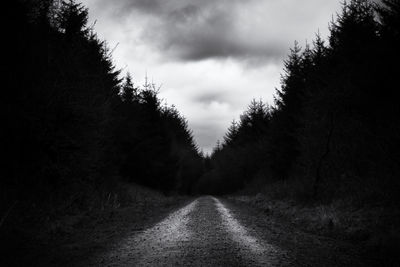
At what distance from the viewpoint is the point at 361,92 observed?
13.9 metres

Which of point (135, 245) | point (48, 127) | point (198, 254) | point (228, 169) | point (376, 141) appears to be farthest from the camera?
point (228, 169)

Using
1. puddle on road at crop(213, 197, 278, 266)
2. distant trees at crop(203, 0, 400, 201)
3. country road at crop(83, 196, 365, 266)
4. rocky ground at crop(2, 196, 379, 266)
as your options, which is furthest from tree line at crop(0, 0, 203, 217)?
distant trees at crop(203, 0, 400, 201)

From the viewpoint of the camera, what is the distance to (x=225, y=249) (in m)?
7.55

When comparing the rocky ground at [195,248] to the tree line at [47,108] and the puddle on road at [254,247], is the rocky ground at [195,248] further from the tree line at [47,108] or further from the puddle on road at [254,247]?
the tree line at [47,108]

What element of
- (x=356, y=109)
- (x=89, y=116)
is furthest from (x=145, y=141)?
(x=356, y=109)

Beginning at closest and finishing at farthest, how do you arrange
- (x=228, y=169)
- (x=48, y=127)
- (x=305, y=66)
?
(x=48, y=127) < (x=305, y=66) < (x=228, y=169)

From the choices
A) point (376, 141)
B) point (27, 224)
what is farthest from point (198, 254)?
point (376, 141)

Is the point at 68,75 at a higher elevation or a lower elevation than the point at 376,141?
higher

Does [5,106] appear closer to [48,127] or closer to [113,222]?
[48,127]

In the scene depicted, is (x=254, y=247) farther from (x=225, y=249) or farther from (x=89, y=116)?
(x=89, y=116)

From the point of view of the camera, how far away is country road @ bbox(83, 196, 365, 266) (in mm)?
6469

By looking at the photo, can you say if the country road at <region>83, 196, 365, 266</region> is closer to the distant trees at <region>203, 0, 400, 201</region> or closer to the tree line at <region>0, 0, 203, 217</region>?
the tree line at <region>0, 0, 203, 217</region>

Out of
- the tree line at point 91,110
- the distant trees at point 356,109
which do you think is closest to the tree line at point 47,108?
the tree line at point 91,110

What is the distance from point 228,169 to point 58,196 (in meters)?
48.0
